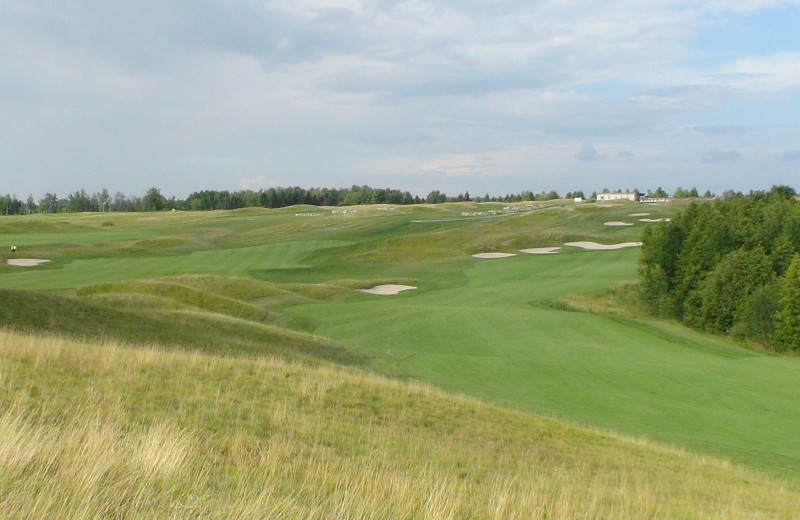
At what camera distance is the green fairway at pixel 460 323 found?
18141 millimetres

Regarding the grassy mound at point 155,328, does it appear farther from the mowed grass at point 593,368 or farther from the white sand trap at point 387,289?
the white sand trap at point 387,289

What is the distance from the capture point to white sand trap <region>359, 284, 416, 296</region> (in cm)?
4466

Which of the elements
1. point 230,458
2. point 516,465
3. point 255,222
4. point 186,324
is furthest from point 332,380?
point 255,222

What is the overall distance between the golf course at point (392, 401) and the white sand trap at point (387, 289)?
0.36m

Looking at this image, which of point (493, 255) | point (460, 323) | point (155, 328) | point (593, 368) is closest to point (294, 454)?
point (155, 328)

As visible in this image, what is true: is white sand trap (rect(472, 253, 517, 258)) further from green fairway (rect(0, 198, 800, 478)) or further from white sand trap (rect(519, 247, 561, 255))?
white sand trap (rect(519, 247, 561, 255))

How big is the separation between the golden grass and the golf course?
4 centimetres

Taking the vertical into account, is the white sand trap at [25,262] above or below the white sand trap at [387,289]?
above

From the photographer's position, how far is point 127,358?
11188 mm

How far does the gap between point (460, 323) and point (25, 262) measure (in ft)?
119

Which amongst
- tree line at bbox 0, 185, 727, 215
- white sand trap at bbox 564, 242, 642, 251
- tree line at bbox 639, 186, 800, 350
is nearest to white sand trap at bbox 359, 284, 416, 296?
tree line at bbox 639, 186, 800, 350

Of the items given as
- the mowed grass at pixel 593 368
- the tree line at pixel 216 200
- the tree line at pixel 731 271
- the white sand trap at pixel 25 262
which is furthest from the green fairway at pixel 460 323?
the tree line at pixel 216 200

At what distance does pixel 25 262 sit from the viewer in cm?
5062

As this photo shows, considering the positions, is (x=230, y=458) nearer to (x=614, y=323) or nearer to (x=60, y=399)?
(x=60, y=399)
